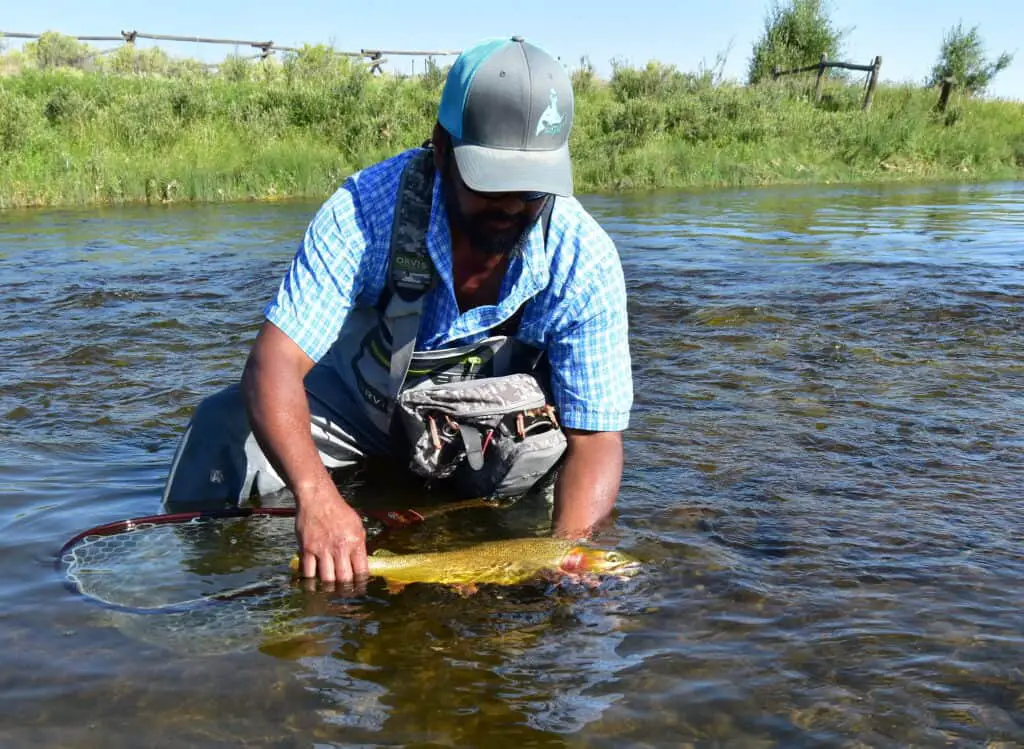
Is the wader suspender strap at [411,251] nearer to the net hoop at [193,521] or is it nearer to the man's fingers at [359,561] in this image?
the net hoop at [193,521]

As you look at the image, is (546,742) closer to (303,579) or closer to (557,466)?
(303,579)

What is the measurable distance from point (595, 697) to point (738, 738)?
0.36 metres

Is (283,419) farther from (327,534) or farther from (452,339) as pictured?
(452,339)

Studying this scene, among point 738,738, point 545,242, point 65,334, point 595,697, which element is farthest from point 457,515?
point 65,334

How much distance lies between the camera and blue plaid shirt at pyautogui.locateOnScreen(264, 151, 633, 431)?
3023 millimetres

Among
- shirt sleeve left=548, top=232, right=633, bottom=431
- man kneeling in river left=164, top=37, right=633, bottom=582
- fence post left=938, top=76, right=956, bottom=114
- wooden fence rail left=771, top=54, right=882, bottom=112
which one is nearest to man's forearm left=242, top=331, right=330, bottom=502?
man kneeling in river left=164, top=37, right=633, bottom=582

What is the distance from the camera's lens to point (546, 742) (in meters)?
2.26

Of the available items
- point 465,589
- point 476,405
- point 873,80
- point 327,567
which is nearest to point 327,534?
point 327,567

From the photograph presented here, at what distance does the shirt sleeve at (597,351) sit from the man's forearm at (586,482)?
6 cm

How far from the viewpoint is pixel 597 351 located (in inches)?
131

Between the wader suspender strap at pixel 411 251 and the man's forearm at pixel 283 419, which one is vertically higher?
the wader suspender strap at pixel 411 251

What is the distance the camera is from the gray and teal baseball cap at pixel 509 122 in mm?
2818

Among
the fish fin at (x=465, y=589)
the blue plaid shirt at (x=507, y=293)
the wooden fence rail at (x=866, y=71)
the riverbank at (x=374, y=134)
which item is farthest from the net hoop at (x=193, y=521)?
the wooden fence rail at (x=866, y=71)

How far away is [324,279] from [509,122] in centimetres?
73
